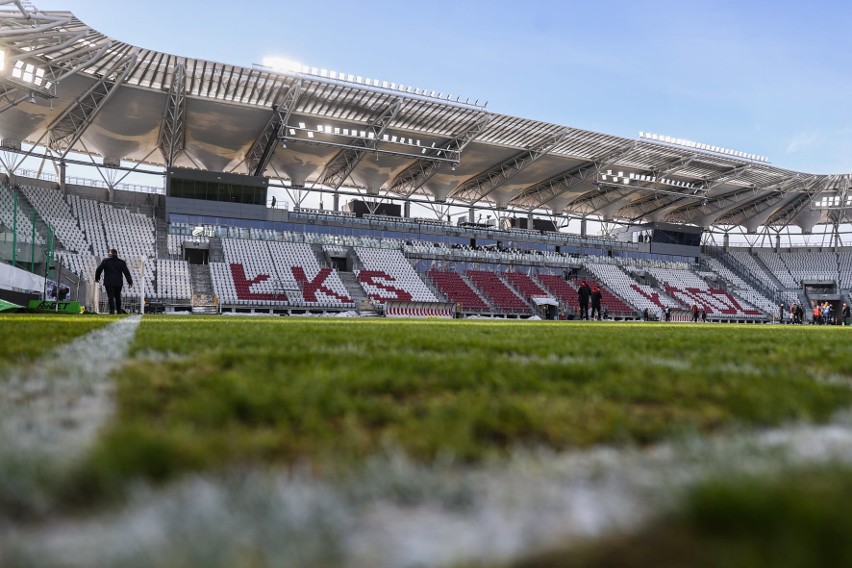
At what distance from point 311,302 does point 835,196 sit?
50.9 m

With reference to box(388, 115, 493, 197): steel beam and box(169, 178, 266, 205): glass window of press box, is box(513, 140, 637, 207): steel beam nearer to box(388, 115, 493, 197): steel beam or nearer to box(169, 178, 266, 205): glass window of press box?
box(388, 115, 493, 197): steel beam

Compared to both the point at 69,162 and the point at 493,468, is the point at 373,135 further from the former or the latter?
→ the point at 493,468

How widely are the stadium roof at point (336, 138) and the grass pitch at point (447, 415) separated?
89.1 ft

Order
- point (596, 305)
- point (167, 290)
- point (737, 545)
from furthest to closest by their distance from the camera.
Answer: point (167, 290), point (596, 305), point (737, 545)

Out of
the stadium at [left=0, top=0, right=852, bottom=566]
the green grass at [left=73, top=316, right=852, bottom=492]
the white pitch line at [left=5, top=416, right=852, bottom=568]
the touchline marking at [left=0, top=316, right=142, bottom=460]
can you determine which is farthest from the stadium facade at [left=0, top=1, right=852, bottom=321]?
the white pitch line at [left=5, top=416, right=852, bottom=568]

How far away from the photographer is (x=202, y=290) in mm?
35188

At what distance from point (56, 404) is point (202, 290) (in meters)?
34.5

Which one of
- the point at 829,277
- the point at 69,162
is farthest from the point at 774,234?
the point at 69,162

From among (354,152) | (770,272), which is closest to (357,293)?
(354,152)

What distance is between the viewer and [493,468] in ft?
5.58

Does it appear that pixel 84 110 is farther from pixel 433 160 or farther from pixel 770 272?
pixel 770 272

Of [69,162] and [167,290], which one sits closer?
[167,290]

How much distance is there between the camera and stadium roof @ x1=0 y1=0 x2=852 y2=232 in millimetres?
31172

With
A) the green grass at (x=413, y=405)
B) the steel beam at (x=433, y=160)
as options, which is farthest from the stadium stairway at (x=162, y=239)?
the green grass at (x=413, y=405)
